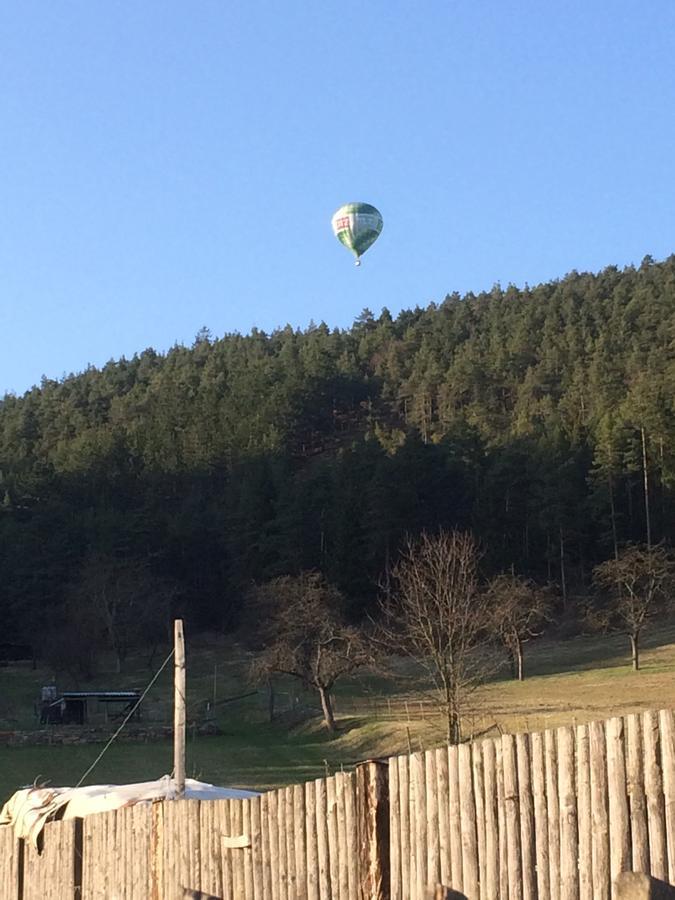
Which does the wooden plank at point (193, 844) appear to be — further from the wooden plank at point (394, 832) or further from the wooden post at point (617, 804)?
the wooden post at point (617, 804)

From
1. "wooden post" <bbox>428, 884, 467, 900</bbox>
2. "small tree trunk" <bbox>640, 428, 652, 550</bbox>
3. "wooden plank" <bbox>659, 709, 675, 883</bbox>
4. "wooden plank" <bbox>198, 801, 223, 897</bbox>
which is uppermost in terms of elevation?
"small tree trunk" <bbox>640, 428, 652, 550</bbox>

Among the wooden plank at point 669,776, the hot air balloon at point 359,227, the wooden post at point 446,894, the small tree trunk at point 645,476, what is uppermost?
the hot air balloon at point 359,227

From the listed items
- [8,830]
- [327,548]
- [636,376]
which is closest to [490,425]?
[636,376]

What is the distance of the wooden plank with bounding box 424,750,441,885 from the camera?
4.98 metres

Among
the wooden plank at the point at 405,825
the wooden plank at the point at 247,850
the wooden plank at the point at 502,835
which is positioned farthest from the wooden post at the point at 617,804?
the wooden plank at the point at 247,850

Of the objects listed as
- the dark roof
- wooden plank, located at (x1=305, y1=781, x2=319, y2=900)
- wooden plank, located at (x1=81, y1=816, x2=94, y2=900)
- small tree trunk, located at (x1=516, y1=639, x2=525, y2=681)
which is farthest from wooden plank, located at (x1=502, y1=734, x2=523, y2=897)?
the dark roof

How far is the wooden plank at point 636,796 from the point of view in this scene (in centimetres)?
400

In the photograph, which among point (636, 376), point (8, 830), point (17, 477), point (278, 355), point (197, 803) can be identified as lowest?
point (8, 830)

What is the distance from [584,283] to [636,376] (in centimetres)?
5549

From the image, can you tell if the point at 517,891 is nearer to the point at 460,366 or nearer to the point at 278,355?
the point at 460,366

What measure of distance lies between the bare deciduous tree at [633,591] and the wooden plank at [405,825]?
43862 millimetres

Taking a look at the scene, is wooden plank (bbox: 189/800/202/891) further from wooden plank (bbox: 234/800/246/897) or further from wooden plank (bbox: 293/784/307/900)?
wooden plank (bbox: 293/784/307/900)

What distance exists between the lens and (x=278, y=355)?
14150 centimetres

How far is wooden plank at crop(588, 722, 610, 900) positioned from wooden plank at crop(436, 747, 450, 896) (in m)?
0.87
